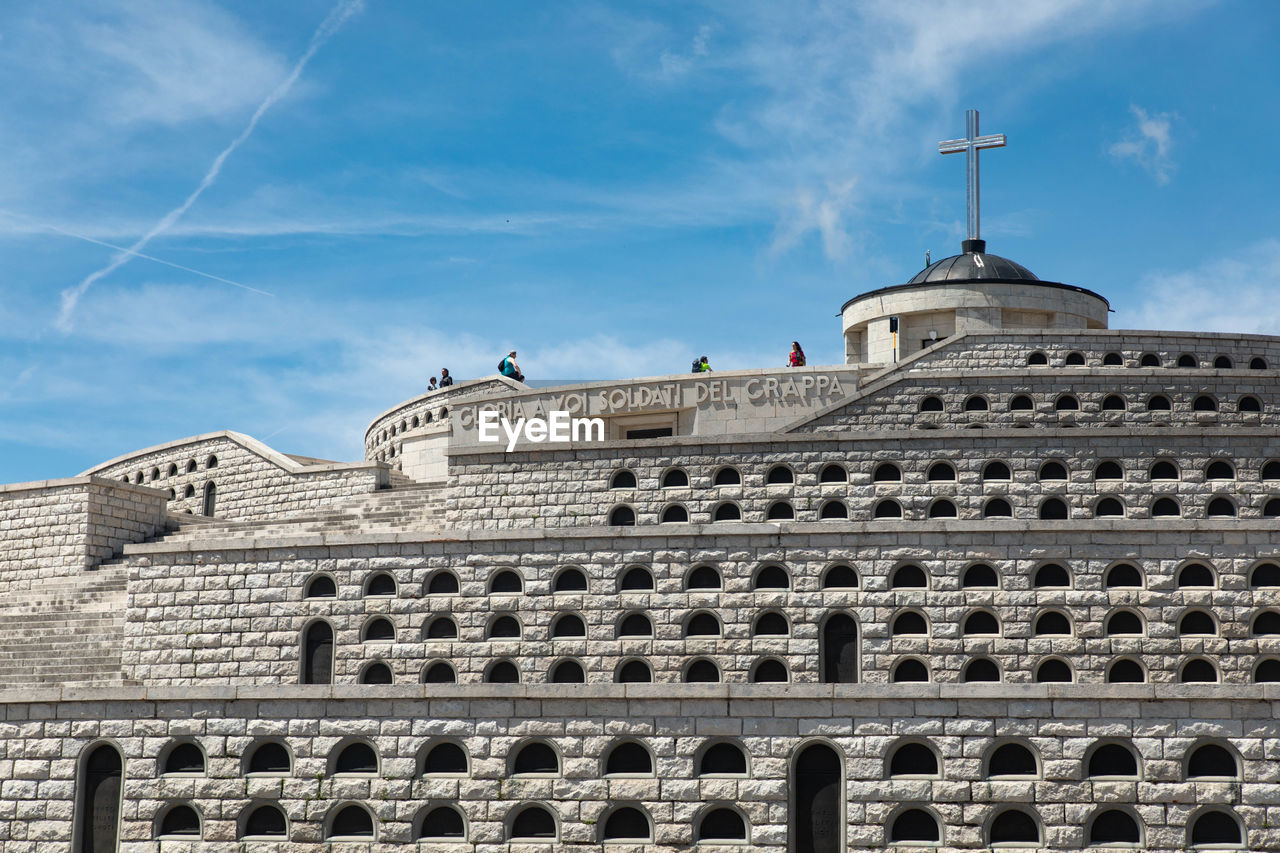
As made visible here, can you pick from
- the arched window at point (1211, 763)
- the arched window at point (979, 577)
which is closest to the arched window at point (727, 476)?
the arched window at point (979, 577)

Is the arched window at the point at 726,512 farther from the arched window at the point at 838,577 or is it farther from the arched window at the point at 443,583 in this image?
the arched window at the point at 443,583

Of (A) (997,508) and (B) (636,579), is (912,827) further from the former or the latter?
(A) (997,508)

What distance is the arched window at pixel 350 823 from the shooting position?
17000mm

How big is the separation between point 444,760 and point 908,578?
8.26 metres

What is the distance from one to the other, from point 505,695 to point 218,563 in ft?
27.7

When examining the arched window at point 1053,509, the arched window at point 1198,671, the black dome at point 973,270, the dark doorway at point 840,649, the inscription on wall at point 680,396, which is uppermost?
the black dome at point 973,270

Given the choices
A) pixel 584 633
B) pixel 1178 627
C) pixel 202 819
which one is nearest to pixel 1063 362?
pixel 1178 627

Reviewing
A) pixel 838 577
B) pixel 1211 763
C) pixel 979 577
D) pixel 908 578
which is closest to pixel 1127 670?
pixel 979 577

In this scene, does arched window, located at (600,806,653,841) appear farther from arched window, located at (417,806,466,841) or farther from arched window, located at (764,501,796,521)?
arched window, located at (764,501,796,521)

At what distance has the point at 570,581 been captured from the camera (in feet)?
74.4

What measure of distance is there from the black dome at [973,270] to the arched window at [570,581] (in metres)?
16.5

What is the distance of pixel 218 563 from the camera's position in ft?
76.4

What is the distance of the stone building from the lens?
1590 centimetres

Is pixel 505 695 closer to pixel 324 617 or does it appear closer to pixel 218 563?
pixel 324 617
